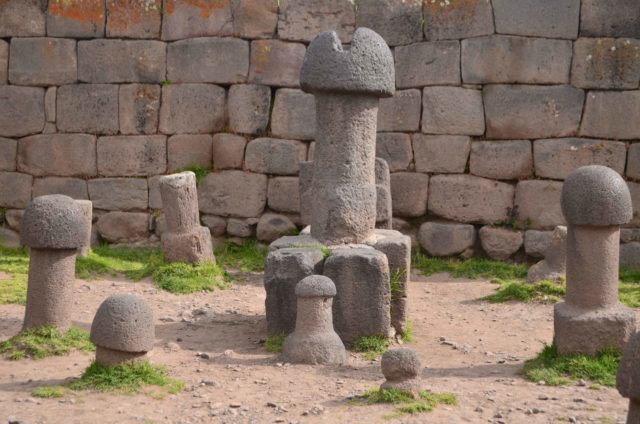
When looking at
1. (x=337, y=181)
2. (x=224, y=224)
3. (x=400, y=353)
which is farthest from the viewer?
(x=224, y=224)

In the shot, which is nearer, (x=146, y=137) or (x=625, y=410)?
(x=625, y=410)

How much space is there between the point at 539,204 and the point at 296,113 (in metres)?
3.27

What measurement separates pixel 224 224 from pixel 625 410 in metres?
7.12

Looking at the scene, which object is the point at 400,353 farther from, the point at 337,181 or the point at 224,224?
the point at 224,224

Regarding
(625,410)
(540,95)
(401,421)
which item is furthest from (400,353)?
(540,95)

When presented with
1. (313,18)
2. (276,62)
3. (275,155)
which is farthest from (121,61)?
(313,18)

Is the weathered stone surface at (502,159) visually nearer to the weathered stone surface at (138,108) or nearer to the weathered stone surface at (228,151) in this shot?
the weathered stone surface at (228,151)

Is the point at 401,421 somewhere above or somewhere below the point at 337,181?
below

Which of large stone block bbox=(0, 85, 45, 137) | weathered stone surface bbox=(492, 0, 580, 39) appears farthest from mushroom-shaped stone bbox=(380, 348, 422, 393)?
large stone block bbox=(0, 85, 45, 137)

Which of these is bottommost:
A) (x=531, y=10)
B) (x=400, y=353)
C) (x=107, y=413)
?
(x=107, y=413)

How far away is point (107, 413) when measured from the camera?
5621mm

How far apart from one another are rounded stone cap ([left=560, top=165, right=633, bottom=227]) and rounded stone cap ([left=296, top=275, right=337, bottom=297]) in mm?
1840

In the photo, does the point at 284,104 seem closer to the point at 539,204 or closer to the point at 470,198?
Answer: the point at 470,198

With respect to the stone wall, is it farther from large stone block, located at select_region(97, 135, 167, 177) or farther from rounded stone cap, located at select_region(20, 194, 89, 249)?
rounded stone cap, located at select_region(20, 194, 89, 249)
